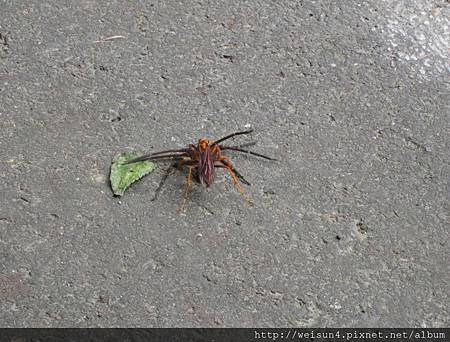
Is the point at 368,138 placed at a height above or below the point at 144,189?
above

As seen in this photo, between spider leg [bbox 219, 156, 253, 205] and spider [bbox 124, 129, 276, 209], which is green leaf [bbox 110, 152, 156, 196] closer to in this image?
spider [bbox 124, 129, 276, 209]

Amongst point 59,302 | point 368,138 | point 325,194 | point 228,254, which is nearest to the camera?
point 59,302

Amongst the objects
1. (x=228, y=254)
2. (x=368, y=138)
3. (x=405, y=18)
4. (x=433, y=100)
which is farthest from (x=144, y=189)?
(x=405, y=18)

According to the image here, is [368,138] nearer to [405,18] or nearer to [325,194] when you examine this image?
[325,194]

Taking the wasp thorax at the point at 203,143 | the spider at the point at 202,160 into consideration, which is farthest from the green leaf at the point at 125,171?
the wasp thorax at the point at 203,143

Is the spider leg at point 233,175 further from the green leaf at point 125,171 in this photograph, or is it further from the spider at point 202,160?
the green leaf at point 125,171

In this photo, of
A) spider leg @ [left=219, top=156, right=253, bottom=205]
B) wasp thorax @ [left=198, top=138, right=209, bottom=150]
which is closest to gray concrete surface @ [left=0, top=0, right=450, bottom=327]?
spider leg @ [left=219, top=156, right=253, bottom=205]
